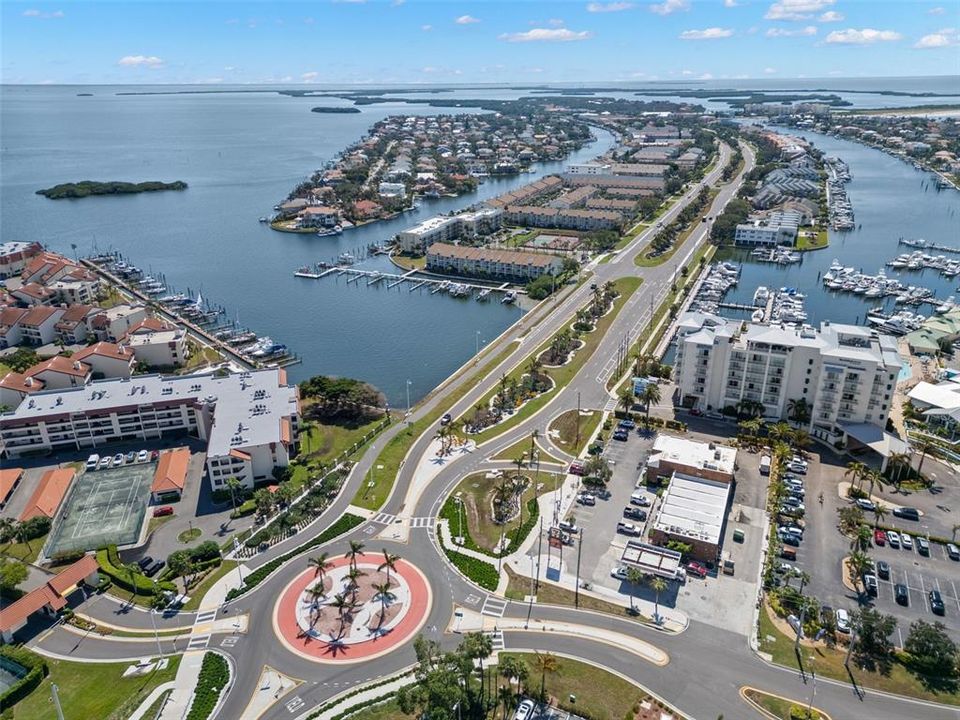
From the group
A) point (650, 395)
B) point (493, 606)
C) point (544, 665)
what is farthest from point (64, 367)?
point (544, 665)

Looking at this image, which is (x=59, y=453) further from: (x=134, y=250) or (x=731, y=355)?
(x=134, y=250)

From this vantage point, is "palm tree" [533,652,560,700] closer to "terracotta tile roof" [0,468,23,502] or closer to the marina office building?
the marina office building

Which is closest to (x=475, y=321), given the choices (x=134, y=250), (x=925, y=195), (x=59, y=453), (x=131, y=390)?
(x=131, y=390)

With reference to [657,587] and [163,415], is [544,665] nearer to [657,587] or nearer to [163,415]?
[657,587]

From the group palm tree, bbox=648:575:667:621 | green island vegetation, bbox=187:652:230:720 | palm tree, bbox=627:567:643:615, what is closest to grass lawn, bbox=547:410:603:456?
palm tree, bbox=627:567:643:615

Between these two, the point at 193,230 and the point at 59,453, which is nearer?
the point at 59,453
